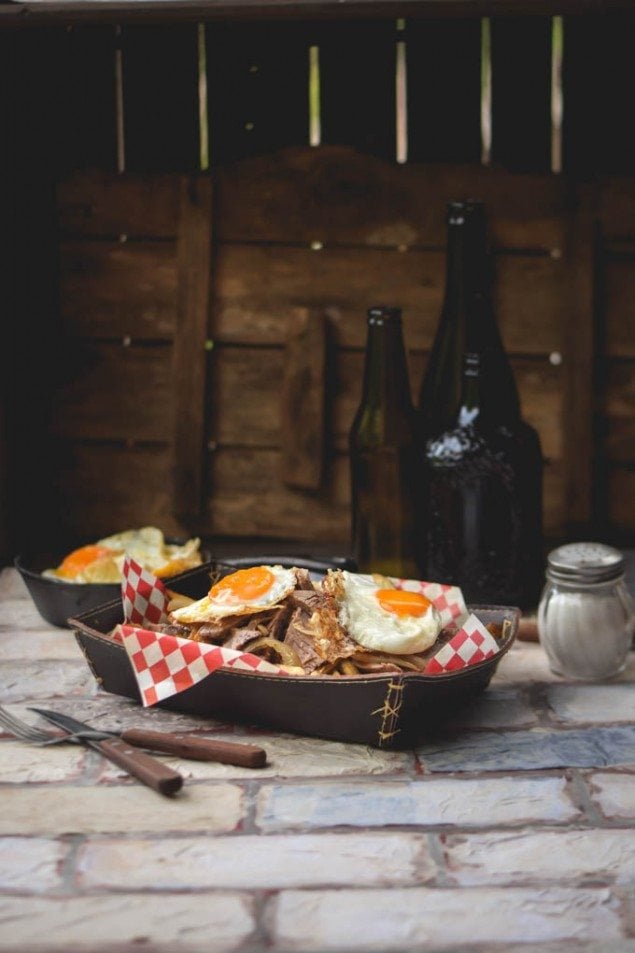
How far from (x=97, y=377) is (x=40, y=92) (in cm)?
64

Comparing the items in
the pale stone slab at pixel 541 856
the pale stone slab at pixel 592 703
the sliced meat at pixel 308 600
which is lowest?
the pale stone slab at pixel 541 856

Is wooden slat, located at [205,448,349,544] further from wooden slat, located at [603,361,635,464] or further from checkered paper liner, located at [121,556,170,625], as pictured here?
checkered paper liner, located at [121,556,170,625]

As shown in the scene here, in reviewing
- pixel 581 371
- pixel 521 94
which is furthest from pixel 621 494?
pixel 521 94

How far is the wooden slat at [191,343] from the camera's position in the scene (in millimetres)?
2824

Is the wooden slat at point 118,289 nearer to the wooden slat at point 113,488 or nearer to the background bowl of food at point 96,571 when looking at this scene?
the wooden slat at point 113,488

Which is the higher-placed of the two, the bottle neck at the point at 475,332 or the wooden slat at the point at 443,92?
the wooden slat at the point at 443,92

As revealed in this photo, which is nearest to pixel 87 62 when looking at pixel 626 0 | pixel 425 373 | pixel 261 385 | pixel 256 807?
pixel 261 385

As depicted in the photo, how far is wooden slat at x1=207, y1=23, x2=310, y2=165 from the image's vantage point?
9.13 ft

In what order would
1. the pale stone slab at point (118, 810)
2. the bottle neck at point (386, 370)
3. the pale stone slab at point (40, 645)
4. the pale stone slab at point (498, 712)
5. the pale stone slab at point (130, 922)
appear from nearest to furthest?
1. the pale stone slab at point (130, 922)
2. the pale stone slab at point (118, 810)
3. the pale stone slab at point (498, 712)
4. the pale stone slab at point (40, 645)
5. the bottle neck at point (386, 370)

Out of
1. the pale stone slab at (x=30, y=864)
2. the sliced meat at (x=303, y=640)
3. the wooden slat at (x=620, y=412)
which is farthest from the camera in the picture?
the wooden slat at (x=620, y=412)

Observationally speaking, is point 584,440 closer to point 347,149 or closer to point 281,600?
point 347,149

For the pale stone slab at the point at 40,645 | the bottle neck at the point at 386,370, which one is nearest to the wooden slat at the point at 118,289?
the bottle neck at the point at 386,370

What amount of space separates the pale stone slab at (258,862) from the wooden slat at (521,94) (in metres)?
1.72

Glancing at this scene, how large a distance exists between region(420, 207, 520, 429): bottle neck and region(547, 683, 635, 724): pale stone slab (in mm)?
566
